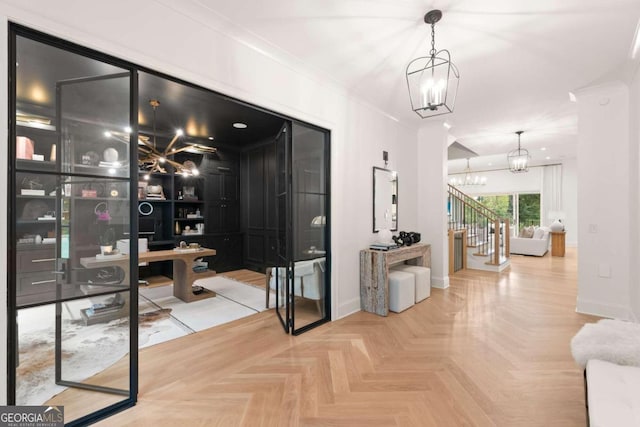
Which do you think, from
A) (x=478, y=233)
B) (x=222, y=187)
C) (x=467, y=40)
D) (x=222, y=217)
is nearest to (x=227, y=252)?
(x=222, y=217)

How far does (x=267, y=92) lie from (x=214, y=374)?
2569 millimetres

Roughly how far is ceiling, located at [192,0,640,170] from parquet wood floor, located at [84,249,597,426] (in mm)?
2888

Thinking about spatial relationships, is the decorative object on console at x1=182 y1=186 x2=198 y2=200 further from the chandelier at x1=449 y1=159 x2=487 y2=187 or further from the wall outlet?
the chandelier at x1=449 y1=159 x2=487 y2=187

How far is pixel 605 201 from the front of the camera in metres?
3.65

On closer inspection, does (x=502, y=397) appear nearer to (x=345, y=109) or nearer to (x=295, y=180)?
(x=295, y=180)

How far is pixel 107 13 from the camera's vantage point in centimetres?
181

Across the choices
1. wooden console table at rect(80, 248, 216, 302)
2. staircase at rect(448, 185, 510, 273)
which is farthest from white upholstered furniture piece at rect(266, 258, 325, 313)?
staircase at rect(448, 185, 510, 273)

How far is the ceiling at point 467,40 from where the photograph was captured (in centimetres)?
225

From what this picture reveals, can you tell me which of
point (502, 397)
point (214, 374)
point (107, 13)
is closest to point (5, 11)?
point (107, 13)

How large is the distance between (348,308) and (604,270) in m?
3.25

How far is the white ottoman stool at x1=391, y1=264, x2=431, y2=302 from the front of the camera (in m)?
4.25

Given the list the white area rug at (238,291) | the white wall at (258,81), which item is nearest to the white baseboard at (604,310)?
the white wall at (258,81)

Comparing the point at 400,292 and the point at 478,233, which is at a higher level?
the point at 478,233

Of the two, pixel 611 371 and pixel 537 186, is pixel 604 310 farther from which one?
pixel 537 186
